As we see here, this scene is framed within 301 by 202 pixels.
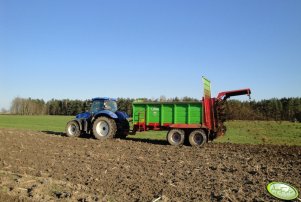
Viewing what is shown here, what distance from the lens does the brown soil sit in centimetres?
769

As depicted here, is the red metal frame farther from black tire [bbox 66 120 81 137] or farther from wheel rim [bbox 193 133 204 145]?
black tire [bbox 66 120 81 137]

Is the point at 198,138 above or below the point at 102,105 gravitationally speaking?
below

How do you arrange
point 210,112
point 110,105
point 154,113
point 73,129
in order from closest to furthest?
1. point 210,112
2. point 154,113
3. point 110,105
4. point 73,129

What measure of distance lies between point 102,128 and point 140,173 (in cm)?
975

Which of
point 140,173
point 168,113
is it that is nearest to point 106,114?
point 168,113

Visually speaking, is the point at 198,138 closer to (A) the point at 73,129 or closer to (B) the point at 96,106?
(B) the point at 96,106

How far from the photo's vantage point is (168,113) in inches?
699

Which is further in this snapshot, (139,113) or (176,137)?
(139,113)

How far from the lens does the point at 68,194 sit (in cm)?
750

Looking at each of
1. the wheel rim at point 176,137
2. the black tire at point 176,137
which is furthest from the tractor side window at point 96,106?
the wheel rim at point 176,137

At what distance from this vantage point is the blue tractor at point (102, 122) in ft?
63.4

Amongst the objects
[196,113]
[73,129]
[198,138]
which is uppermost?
[196,113]

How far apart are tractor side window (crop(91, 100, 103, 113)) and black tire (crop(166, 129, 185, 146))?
455 centimetres

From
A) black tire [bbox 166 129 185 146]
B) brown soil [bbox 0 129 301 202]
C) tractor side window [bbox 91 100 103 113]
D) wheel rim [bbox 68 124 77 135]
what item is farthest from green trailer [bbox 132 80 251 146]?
wheel rim [bbox 68 124 77 135]
